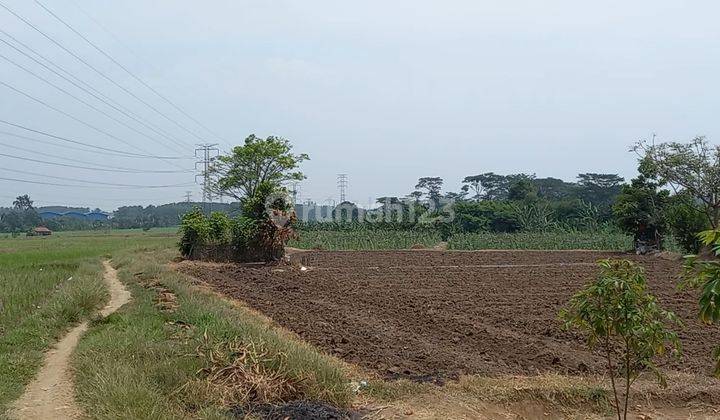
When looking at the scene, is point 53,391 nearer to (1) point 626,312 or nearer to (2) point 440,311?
(1) point 626,312

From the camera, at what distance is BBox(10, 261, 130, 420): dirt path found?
5.62 metres

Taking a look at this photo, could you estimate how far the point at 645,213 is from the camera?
27.9 metres

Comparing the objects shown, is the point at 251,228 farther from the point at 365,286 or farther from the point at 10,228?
the point at 10,228

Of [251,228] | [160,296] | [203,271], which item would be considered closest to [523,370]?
[160,296]

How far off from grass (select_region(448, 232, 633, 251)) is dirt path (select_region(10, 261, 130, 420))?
27671 millimetres

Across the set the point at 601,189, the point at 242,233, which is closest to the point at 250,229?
the point at 242,233

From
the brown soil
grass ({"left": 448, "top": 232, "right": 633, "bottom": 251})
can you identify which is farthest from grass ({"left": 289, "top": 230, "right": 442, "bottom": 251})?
the brown soil

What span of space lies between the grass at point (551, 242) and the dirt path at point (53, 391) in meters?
27.7

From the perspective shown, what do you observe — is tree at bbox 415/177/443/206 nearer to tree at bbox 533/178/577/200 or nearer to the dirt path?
tree at bbox 533/178/577/200

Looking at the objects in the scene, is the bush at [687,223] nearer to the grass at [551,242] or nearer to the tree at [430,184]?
the grass at [551,242]

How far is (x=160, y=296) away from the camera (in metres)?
12.8

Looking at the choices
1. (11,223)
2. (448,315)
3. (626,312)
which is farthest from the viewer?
(11,223)

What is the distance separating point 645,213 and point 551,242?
698 cm

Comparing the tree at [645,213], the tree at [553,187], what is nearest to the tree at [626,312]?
the tree at [645,213]
